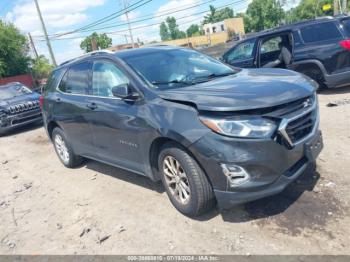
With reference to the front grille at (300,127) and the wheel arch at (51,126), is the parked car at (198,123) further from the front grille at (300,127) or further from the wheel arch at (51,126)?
the wheel arch at (51,126)

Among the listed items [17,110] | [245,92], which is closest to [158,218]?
[245,92]

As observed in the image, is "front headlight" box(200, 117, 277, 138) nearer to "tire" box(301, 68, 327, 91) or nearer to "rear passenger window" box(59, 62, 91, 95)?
"rear passenger window" box(59, 62, 91, 95)

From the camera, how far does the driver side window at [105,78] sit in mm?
4457

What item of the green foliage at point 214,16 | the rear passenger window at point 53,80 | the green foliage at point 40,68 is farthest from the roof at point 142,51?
the green foliage at point 214,16

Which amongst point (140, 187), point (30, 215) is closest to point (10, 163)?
point (30, 215)

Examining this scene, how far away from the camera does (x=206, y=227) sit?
366cm

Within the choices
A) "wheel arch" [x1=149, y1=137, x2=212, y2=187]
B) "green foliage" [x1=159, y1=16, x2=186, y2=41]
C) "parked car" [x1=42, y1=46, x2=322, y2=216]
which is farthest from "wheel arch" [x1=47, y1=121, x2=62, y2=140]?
"green foliage" [x1=159, y1=16, x2=186, y2=41]

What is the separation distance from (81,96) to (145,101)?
5.46 feet

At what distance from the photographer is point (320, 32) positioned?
26.9 feet

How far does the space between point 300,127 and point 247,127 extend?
0.63 metres

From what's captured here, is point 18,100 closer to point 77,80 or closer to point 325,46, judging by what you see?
point 77,80

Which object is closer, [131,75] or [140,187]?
[131,75]

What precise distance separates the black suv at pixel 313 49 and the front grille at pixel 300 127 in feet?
16.2

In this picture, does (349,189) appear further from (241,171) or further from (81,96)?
(81,96)
